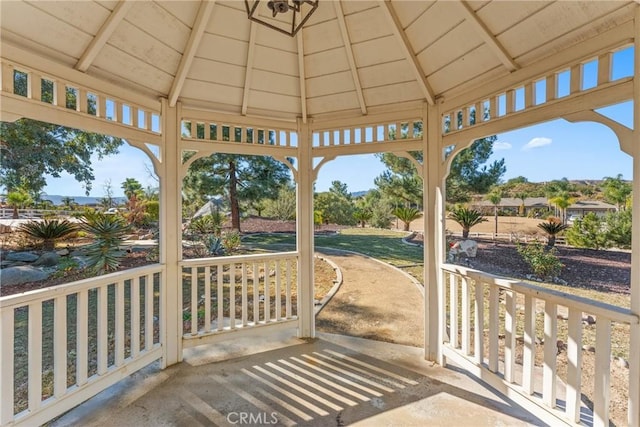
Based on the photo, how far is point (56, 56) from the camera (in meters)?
2.10

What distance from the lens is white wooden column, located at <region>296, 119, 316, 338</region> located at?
3.38 meters

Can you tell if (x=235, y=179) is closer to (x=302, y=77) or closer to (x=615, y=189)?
(x=302, y=77)

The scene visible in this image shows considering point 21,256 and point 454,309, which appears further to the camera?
point 21,256

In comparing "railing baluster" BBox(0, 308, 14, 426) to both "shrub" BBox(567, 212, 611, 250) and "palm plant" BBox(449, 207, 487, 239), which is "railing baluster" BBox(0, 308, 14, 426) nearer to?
"palm plant" BBox(449, 207, 487, 239)

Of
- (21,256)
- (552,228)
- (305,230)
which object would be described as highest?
(305,230)

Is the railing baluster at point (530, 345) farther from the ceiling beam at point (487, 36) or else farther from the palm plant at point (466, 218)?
the palm plant at point (466, 218)

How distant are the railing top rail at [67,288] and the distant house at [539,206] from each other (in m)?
7.75

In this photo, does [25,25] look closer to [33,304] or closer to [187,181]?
[33,304]

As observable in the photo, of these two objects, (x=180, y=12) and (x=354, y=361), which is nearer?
(x=180, y=12)

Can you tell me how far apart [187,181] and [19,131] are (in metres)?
4.24

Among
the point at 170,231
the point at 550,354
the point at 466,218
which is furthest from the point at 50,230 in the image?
the point at 466,218

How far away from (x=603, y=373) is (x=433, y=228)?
1.57 m

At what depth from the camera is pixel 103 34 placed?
212 cm

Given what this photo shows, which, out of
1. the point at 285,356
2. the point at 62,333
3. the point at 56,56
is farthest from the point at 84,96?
the point at 285,356
